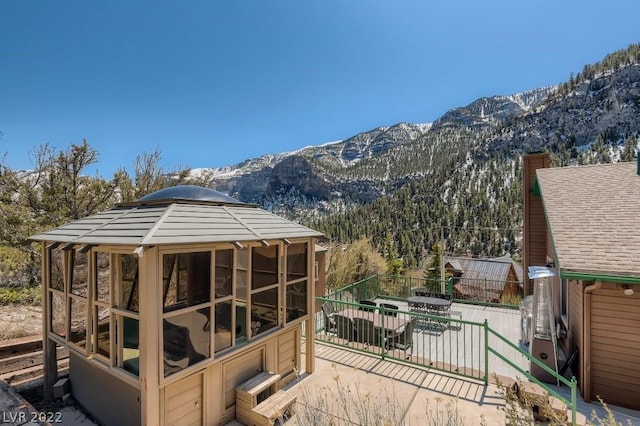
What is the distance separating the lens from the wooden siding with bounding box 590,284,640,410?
4.89 m

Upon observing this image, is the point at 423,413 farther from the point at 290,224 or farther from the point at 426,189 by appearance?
the point at 426,189

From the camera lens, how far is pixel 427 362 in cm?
634

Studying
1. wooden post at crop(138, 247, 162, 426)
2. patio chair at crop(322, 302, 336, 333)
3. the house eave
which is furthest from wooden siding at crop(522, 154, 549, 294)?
wooden post at crop(138, 247, 162, 426)

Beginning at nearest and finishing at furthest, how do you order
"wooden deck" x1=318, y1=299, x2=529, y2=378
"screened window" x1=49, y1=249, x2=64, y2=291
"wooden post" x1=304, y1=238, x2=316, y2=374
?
"screened window" x1=49, y1=249, x2=64, y2=291 < "wooden post" x1=304, y1=238, x2=316, y2=374 < "wooden deck" x1=318, y1=299, x2=529, y2=378

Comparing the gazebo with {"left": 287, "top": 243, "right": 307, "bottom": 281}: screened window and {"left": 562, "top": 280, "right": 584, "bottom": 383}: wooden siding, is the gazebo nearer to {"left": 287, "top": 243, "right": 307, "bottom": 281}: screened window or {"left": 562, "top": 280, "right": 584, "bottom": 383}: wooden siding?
{"left": 287, "top": 243, "right": 307, "bottom": 281}: screened window

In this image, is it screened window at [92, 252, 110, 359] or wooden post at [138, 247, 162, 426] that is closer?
wooden post at [138, 247, 162, 426]

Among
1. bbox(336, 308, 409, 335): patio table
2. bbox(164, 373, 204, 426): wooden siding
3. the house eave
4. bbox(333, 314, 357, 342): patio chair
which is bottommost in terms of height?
bbox(333, 314, 357, 342): patio chair

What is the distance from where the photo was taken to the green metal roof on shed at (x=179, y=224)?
138 inches

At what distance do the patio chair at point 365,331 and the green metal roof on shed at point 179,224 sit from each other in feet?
→ 10.4

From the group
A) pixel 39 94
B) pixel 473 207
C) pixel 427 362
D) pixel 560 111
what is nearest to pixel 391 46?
pixel 427 362

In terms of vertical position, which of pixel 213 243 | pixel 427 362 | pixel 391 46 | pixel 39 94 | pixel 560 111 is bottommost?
pixel 427 362

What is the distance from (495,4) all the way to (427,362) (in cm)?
1296

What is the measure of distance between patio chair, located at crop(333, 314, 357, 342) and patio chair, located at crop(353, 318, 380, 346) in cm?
13

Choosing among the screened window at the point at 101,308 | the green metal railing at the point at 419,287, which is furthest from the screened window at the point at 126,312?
the green metal railing at the point at 419,287
